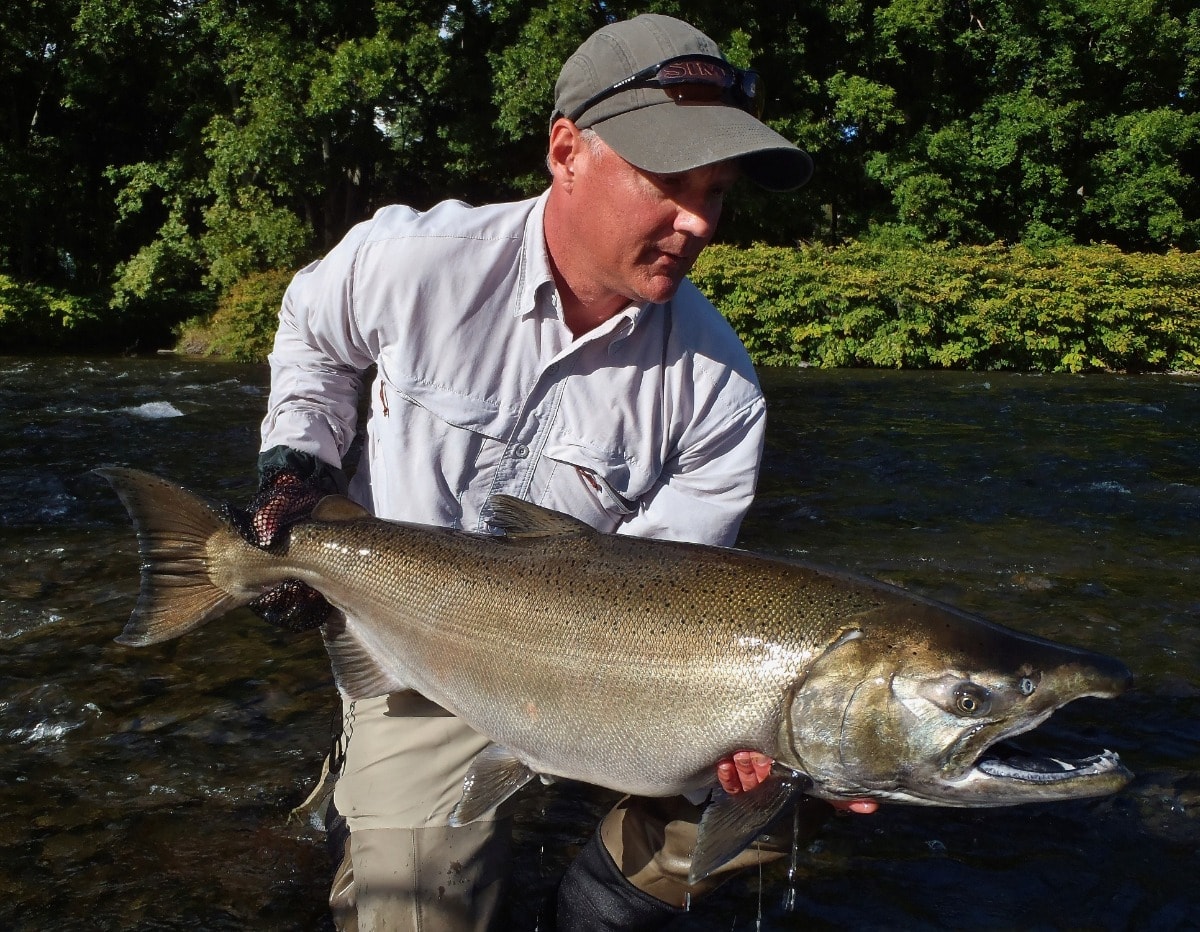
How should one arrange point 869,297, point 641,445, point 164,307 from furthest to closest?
point 164,307 → point 869,297 → point 641,445

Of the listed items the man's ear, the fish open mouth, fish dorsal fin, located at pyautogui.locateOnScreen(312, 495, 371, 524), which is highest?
the man's ear

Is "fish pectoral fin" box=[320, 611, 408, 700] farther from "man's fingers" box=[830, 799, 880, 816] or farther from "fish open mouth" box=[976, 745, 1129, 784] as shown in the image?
"fish open mouth" box=[976, 745, 1129, 784]

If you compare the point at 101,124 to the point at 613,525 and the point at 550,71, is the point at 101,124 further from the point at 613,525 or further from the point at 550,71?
the point at 613,525

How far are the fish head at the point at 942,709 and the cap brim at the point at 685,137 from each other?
3.90 feet

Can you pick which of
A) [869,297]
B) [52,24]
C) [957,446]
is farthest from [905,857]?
[52,24]

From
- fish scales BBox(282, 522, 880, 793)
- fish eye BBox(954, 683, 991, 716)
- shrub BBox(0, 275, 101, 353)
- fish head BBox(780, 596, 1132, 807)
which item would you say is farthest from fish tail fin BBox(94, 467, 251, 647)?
shrub BBox(0, 275, 101, 353)

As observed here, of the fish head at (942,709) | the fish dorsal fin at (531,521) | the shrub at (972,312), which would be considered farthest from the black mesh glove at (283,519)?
the shrub at (972,312)

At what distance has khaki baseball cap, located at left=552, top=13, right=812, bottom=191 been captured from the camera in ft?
8.91

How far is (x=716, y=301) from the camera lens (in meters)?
22.0

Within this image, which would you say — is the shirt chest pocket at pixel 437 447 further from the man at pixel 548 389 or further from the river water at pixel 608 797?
the river water at pixel 608 797

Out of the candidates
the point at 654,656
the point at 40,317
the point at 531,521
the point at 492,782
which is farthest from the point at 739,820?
the point at 40,317

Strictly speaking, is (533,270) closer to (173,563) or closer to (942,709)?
(173,563)

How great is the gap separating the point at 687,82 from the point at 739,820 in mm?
1787

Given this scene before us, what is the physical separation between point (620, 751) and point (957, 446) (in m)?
9.30
